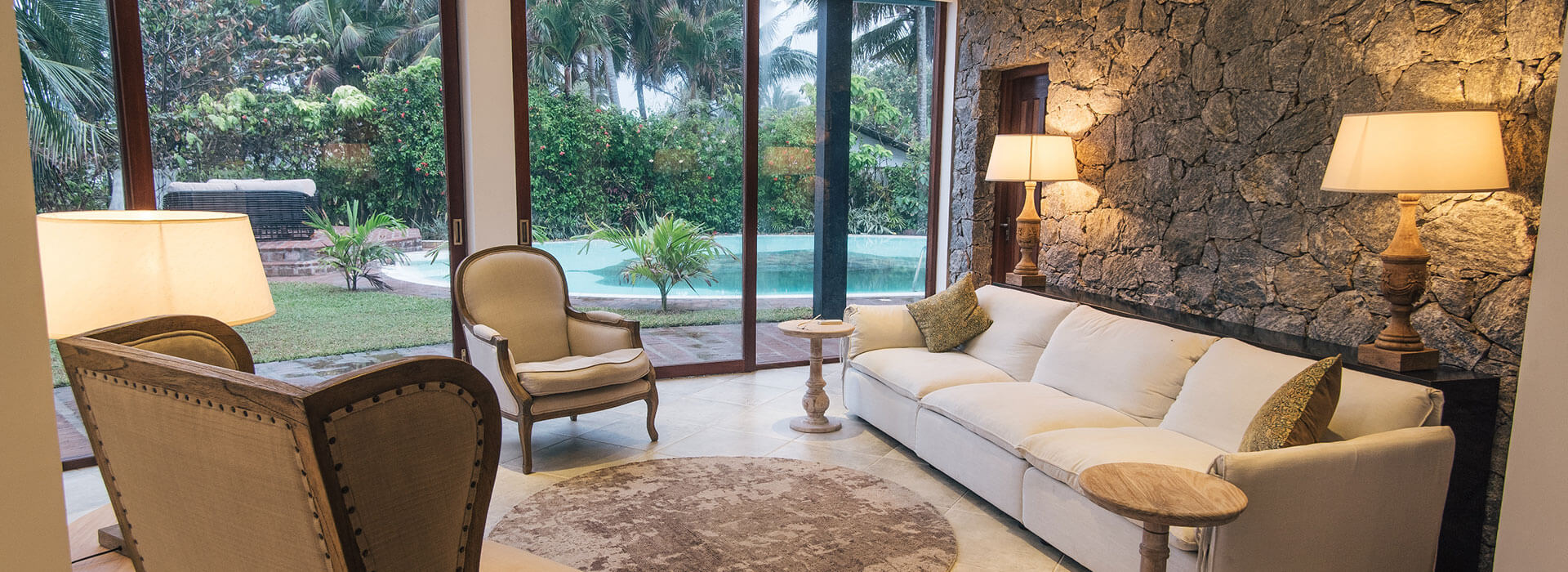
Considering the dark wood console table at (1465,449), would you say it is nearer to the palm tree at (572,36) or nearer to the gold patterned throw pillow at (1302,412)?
the gold patterned throw pillow at (1302,412)

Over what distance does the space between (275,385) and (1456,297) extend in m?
3.45

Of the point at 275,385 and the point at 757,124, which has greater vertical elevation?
the point at 757,124

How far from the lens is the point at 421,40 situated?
4.67 meters

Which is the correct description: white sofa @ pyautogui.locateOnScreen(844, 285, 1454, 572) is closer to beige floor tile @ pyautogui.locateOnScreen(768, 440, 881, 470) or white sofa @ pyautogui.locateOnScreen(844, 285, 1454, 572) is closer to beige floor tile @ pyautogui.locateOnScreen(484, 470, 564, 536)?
beige floor tile @ pyautogui.locateOnScreen(768, 440, 881, 470)

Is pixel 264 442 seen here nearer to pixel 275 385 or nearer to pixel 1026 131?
pixel 275 385

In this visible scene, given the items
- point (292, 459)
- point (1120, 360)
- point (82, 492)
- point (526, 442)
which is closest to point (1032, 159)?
point (1120, 360)

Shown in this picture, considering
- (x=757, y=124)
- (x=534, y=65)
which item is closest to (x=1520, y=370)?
(x=757, y=124)

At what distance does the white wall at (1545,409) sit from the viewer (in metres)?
2.33

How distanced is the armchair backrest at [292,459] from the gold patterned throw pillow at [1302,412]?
2182mm

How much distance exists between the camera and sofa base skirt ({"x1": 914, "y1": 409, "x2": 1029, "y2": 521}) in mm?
3283

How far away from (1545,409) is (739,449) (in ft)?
9.58

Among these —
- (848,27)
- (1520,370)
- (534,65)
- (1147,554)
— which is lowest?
(1147,554)

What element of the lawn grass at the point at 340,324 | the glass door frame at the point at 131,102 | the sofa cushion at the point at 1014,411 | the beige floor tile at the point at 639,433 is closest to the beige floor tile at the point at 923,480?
the sofa cushion at the point at 1014,411

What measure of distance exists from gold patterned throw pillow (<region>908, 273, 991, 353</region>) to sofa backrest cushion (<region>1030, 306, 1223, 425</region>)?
0.52 m
